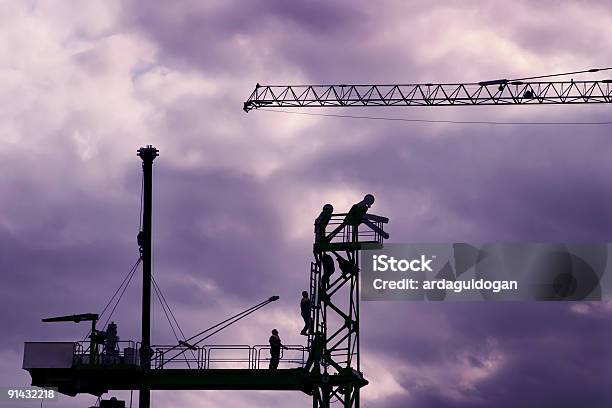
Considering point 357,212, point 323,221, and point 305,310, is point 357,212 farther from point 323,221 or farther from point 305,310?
point 305,310

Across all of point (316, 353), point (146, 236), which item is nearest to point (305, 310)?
point (316, 353)

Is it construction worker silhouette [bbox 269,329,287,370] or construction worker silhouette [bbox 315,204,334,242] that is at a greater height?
construction worker silhouette [bbox 315,204,334,242]

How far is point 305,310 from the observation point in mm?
69750

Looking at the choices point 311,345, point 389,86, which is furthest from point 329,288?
point 389,86

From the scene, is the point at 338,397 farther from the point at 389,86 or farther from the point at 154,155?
the point at 389,86

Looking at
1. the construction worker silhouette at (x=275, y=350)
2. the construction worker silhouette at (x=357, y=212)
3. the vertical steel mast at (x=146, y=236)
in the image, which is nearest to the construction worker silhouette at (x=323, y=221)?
the construction worker silhouette at (x=357, y=212)

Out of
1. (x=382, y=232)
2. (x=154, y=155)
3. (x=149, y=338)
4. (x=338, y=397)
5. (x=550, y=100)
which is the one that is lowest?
(x=338, y=397)

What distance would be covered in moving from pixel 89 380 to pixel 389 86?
7757 centimetres

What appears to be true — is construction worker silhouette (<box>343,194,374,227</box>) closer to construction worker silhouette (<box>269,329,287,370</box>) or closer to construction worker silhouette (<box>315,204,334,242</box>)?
construction worker silhouette (<box>315,204,334,242</box>)

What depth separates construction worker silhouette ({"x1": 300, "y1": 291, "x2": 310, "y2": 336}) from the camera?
69688mm

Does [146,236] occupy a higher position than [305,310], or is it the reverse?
[146,236]

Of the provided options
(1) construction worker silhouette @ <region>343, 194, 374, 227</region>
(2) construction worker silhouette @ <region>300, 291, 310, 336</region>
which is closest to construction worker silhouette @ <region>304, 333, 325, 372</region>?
(2) construction worker silhouette @ <region>300, 291, 310, 336</region>

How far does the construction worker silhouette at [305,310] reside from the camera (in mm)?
69688

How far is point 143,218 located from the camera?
7862 centimetres
